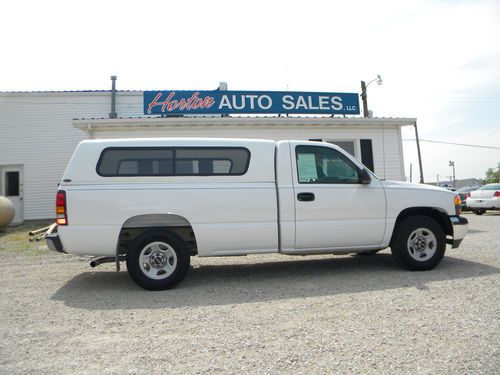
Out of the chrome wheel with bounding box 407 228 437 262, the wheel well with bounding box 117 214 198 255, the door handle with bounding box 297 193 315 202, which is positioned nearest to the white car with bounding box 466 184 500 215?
the chrome wheel with bounding box 407 228 437 262

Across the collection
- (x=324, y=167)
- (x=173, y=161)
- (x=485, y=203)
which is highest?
(x=173, y=161)

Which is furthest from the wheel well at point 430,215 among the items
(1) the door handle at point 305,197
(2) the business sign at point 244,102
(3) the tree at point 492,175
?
(3) the tree at point 492,175

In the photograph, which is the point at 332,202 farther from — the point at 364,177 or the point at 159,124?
the point at 159,124

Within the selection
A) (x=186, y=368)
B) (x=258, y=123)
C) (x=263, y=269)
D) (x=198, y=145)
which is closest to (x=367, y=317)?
(x=186, y=368)

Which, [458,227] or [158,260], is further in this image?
[458,227]

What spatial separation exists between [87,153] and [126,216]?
1.06 meters

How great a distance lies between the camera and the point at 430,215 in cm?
627

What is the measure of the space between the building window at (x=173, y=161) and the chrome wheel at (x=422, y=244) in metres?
2.85

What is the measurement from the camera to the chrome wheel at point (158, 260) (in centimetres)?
529

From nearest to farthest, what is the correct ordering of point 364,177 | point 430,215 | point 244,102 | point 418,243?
point 364,177
point 418,243
point 430,215
point 244,102

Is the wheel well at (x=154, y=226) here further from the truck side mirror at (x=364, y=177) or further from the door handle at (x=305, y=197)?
the truck side mirror at (x=364, y=177)

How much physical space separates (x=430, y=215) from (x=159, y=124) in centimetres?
858

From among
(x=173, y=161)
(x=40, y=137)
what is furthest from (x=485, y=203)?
(x=40, y=137)

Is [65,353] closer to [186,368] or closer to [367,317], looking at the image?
[186,368]
